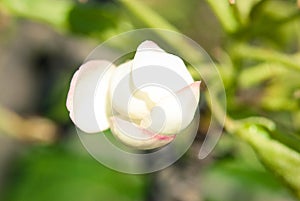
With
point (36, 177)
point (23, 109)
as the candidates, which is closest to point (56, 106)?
point (36, 177)

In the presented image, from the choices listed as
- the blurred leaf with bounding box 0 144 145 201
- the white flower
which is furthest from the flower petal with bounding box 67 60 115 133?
the blurred leaf with bounding box 0 144 145 201

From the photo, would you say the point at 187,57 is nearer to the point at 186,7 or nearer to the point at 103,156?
the point at 103,156

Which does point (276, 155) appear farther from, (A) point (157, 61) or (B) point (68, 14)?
(B) point (68, 14)

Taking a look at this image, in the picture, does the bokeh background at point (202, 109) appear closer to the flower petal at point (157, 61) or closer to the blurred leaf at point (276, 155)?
the blurred leaf at point (276, 155)

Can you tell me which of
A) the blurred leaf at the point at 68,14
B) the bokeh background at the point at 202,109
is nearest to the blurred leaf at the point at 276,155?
the bokeh background at the point at 202,109

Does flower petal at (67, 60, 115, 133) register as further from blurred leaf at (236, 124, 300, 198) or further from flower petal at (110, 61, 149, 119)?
blurred leaf at (236, 124, 300, 198)
